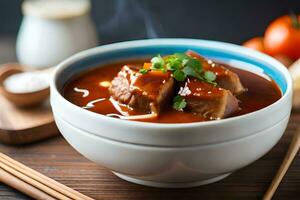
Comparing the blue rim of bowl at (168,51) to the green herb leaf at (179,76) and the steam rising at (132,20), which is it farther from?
the steam rising at (132,20)

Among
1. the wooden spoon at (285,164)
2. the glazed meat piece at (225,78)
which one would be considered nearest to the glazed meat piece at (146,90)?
the glazed meat piece at (225,78)

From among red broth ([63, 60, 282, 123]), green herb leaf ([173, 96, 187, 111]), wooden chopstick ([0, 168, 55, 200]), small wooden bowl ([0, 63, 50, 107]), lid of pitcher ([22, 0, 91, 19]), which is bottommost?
small wooden bowl ([0, 63, 50, 107])

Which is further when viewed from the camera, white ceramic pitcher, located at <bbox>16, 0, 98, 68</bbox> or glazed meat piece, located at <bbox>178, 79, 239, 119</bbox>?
white ceramic pitcher, located at <bbox>16, 0, 98, 68</bbox>

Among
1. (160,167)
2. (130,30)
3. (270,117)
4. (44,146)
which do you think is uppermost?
(270,117)

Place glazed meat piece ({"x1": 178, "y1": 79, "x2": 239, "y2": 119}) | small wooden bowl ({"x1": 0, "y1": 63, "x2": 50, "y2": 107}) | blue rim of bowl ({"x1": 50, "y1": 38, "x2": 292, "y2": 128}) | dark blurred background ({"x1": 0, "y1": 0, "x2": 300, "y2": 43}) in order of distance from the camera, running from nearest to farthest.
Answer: glazed meat piece ({"x1": 178, "y1": 79, "x2": 239, "y2": 119})
blue rim of bowl ({"x1": 50, "y1": 38, "x2": 292, "y2": 128})
small wooden bowl ({"x1": 0, "y1": 63, "x2": 50, "y2": 107})
dark blurred background ({"x1": 0, "y1": 0, "x2": 300, "y2": 43})

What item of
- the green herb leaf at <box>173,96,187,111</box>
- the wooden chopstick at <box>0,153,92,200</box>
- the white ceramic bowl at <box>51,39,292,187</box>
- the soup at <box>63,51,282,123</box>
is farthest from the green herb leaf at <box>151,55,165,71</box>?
the wooden chopstick at <box>0,153,92,200</box>

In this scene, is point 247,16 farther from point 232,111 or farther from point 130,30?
point 232,111

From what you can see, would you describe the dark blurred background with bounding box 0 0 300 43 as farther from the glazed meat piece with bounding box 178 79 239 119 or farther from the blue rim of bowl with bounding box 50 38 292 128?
the glazed meat piece with bounding box 178 79 239 119

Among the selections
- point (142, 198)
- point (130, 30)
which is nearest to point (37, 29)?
point (130, 30)
